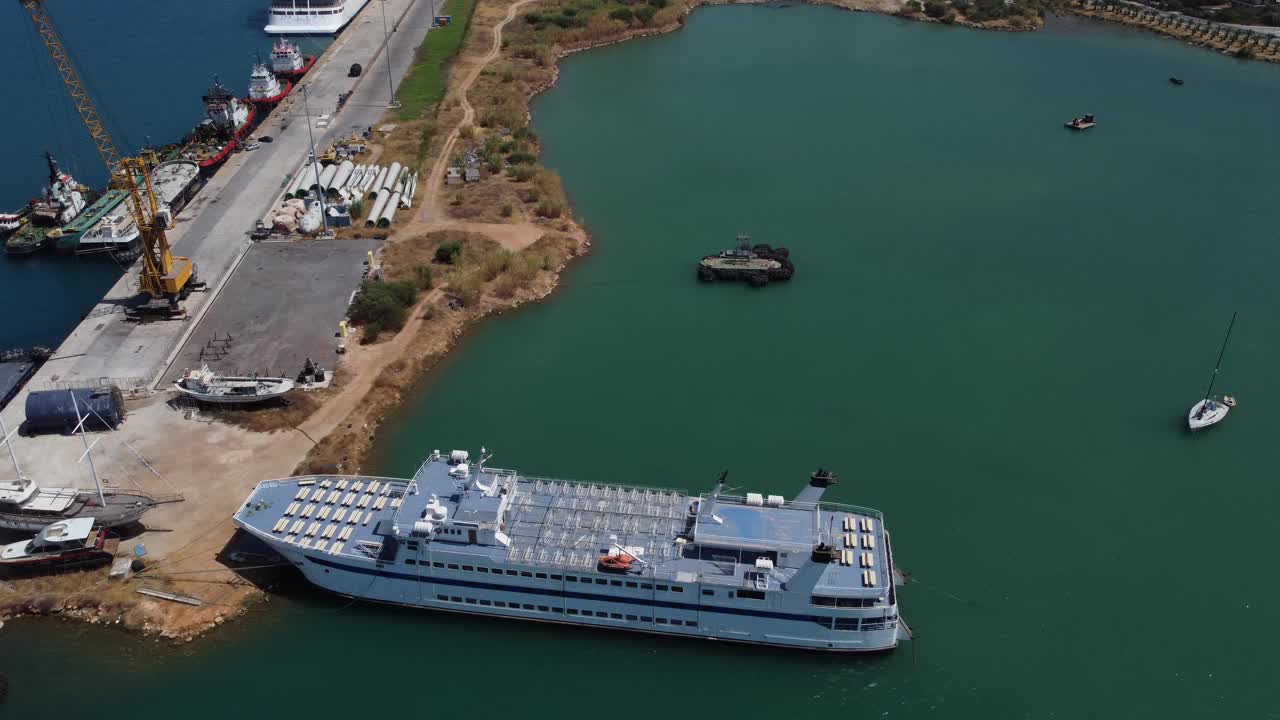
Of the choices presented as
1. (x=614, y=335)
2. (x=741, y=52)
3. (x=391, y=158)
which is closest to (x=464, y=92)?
(x=391, y=158)

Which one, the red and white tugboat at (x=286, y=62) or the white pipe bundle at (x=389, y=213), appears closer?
the white pipe bundle at (x=389, y=213)

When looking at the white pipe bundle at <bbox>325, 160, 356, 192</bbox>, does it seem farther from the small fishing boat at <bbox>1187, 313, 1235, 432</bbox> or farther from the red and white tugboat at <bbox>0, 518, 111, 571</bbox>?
the small fishing boat at <bbox>1187, 313, 1235, 432</bbox>

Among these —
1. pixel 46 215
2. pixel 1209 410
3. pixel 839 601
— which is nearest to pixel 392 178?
pixel 46 215

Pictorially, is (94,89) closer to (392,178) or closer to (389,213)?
(392,178)

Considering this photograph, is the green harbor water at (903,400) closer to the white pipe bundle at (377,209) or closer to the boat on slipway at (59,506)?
the boat on slipway at (59,506)

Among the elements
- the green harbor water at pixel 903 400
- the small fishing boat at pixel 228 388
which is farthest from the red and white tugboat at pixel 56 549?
the small fishing boat at pixel 228 388

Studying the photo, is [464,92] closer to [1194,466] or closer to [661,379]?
[661,379]

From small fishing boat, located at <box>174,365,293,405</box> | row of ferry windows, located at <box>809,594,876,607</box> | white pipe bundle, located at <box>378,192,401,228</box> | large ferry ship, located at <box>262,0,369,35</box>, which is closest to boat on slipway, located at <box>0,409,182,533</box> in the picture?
small fishing boat, located at <box>174,365,293,405</box>
